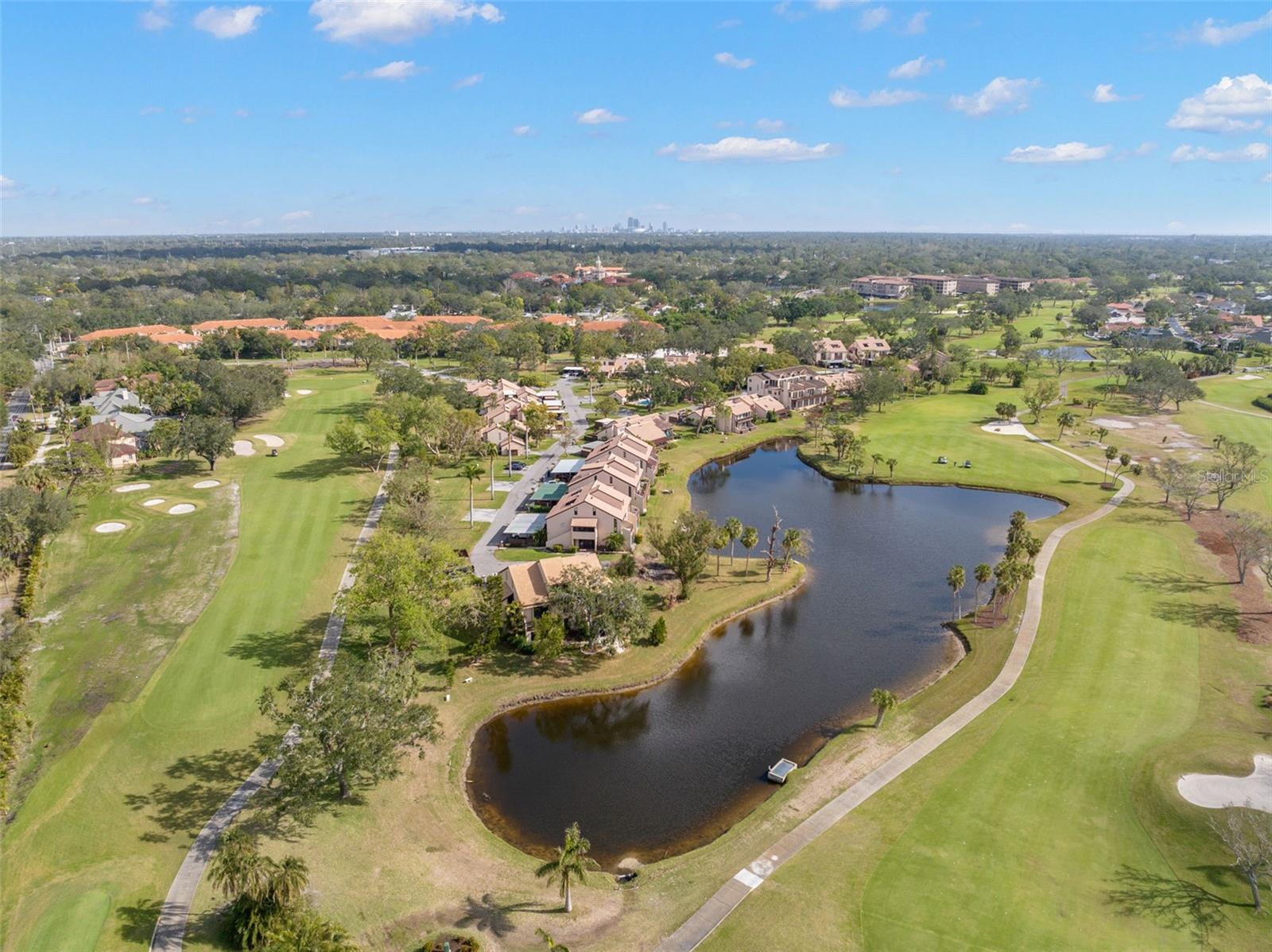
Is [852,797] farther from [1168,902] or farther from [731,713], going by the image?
[1168,902]

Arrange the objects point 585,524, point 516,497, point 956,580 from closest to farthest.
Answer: point 956,580 → point 585,524 → point 516,497

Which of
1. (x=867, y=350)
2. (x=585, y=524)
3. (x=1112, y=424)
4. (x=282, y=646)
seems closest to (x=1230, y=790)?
(x=585, y=524)

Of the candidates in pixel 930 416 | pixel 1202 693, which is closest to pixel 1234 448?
pixel 930 416

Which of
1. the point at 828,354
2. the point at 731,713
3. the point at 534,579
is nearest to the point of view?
the point at 731,713

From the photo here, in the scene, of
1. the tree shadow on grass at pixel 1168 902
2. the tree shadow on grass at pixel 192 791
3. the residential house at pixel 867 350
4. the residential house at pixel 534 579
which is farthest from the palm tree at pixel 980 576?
the residential house at pixel 867 350

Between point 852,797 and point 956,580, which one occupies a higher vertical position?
point 956,580

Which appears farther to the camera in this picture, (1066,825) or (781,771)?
(781,771)
